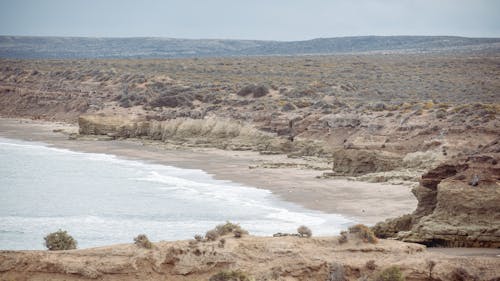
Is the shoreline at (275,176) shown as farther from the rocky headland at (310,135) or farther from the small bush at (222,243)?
the small bush at (222,243)

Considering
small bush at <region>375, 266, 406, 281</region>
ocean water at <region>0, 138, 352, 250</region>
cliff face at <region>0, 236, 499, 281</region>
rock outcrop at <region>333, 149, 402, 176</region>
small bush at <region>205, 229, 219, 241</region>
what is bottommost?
ocean water at <region>0, 138, 352, 250</region>

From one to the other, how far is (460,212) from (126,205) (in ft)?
43.9

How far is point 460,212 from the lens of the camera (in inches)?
682

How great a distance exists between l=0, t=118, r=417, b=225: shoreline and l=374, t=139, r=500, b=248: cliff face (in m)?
4.21

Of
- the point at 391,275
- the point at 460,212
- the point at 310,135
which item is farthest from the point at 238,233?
the point at 310,135

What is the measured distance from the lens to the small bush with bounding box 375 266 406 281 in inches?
511

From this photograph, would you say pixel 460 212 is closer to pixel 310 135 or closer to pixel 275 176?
pixel 275 176

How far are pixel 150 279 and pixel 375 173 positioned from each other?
19.3 metres

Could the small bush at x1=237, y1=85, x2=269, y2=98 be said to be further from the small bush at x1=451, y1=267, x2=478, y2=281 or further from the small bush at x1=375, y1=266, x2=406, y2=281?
the small bush at x1=375, y1=266, x2=406, y2=281

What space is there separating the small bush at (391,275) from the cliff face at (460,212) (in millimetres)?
4210

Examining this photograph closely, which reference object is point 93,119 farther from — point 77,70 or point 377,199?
point 77,70

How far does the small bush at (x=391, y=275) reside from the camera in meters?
13.0

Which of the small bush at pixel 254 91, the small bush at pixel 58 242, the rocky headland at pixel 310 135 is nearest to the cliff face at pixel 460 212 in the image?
the rocky headland at pixel 310 135

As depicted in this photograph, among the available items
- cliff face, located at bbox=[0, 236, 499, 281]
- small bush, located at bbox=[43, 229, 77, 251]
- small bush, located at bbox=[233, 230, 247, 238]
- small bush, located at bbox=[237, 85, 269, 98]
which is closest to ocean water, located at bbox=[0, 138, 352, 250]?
small bush, located at bbox=[43, 229, 77, 251]
